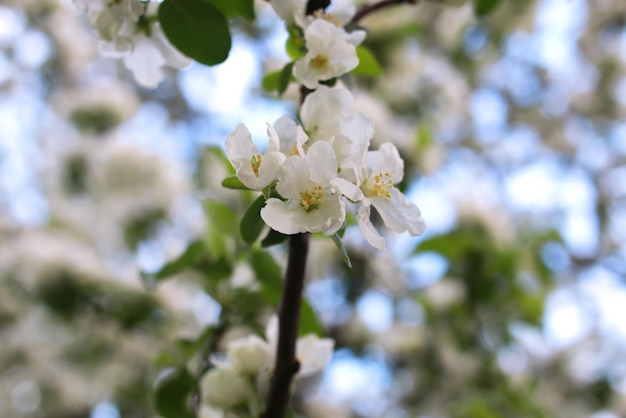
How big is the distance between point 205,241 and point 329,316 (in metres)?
1.07

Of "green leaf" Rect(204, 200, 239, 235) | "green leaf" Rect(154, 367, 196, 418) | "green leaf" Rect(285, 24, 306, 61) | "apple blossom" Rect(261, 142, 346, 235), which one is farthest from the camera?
"green leaf" Rect(204, 200, 239, 235)

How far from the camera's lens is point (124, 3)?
538mm

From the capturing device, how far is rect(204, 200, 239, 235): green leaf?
2.45 ft

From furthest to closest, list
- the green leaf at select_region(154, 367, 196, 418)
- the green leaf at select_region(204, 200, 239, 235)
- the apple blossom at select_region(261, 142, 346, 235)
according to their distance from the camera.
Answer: the green leaf at select_region(204, 200, 239, 235)
the green leaf at select_region(154, 367, 196, 418)
the apple blossom at select_region(261, 142, 346, 235)

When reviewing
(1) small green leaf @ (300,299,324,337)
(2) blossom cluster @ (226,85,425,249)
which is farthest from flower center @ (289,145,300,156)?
(1) small green leaf @ (300,299,324,337)

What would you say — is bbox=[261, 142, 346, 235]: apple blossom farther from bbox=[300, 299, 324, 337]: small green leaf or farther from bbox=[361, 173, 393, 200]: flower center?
Answer: bbox=[300, 299, 324, 337]: small green leaf

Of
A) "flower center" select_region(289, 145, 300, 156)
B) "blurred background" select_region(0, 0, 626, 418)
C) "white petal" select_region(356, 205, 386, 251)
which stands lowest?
"blurred background" select_region(0, 0, 626, 418)

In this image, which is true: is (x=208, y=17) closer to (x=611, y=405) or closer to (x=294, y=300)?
(x=294, y=300)

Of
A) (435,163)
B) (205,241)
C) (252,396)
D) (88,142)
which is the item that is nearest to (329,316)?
(435,163)

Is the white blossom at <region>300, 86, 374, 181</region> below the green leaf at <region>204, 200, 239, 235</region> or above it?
above

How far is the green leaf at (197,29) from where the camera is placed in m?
0.54

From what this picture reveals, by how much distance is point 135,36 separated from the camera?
1.87ft

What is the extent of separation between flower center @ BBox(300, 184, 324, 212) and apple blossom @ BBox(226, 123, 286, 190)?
0.02 meters

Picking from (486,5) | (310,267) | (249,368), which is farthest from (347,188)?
(310,267)
